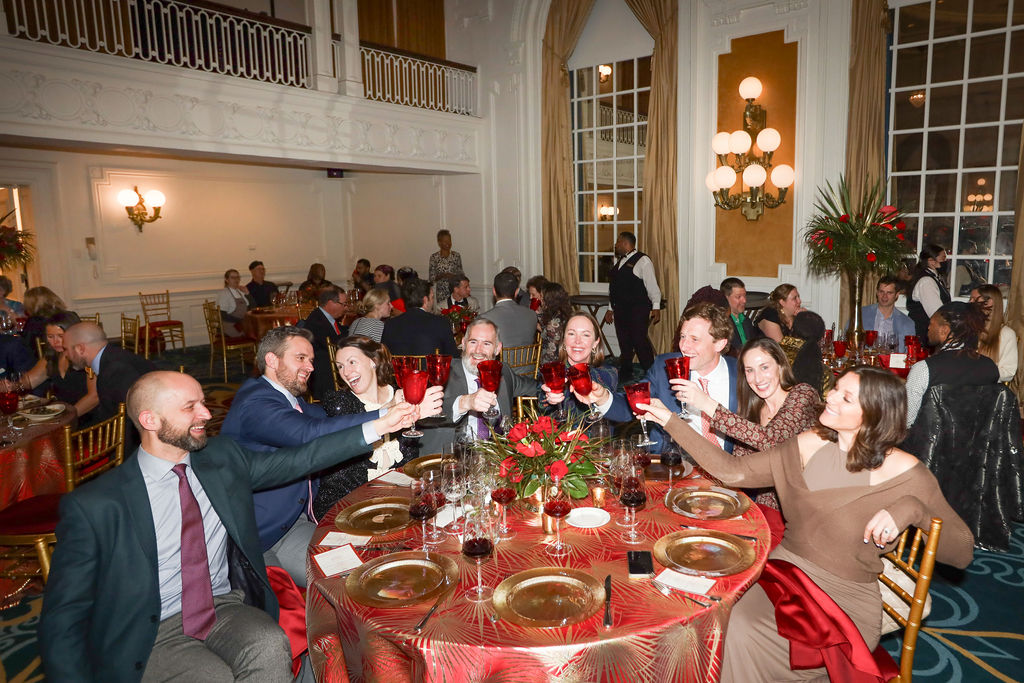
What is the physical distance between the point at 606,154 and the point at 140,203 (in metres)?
6.91

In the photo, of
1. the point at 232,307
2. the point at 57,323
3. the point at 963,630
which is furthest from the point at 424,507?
the point at 232,307

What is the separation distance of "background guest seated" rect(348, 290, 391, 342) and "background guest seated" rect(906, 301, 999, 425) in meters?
3.78

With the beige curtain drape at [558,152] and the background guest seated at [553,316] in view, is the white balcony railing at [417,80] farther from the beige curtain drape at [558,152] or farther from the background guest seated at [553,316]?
the background guest seated at [553,316]

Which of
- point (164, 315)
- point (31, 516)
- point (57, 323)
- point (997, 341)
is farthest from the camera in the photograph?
point (164, 315)

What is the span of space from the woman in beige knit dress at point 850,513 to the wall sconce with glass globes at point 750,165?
17.0ft

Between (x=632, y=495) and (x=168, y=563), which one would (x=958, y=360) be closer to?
(x=632, y=495)

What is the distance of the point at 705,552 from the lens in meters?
1.96

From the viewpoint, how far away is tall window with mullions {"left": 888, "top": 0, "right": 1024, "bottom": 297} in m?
6.28

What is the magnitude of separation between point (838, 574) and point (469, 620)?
1244 mm

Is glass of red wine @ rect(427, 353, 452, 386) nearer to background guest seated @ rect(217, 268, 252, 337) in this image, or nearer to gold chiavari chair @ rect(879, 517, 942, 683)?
gold chiavari chair @ rect(879, 517, 942, 683)

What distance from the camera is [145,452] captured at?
2088 millimetres

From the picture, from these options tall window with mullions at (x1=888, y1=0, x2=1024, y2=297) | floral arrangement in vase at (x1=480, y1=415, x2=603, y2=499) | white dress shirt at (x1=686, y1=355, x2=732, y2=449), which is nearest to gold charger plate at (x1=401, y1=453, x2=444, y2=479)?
floral arrangement in vase at (x1=480, y1=415, x2=603, y2=499)

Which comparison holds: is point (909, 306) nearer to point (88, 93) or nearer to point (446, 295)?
point (446, 295)

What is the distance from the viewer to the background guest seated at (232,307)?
8.59 meters
